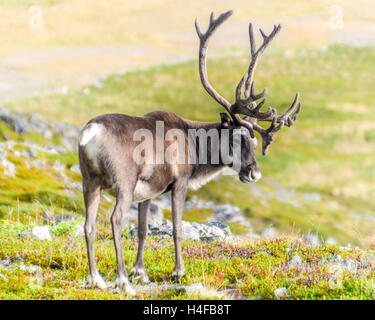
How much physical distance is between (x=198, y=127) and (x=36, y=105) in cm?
5511

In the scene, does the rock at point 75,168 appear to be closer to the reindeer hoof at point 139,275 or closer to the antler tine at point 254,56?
the antler tine at point 254,56

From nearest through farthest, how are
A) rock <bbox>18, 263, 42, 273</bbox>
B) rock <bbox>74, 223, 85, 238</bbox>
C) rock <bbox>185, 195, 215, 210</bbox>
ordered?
1. rock <bbox>18, 263, 42, 273</bbox>
2. rock <bbox>74, 223, 85, 238</bbox>
3. rock <bbox>185, 195, 215, 210</bbox>

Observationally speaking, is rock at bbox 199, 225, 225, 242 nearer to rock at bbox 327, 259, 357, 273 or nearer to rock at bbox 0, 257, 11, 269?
rock at bbox 327, 259, 357, 273

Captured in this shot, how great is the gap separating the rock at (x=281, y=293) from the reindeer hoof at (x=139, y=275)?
264 cm

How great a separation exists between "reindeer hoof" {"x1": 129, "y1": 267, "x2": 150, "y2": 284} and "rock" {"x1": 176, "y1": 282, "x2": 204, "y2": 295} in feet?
3.95

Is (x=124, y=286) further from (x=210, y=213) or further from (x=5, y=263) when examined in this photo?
(x=210, y=213)

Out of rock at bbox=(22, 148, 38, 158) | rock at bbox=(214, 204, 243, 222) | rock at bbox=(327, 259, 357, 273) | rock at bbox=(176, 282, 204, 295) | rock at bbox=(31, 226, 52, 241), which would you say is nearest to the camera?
rock at bbox=(176, 282, 204, 295)

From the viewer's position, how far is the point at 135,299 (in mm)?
9516

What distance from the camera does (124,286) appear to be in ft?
32.3

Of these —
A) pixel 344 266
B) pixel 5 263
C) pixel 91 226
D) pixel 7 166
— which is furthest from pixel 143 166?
pixel 7 166

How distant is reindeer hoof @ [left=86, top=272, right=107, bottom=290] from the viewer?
398 inches

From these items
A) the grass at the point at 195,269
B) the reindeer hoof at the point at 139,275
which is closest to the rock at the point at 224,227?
the grass at the point at 195,269

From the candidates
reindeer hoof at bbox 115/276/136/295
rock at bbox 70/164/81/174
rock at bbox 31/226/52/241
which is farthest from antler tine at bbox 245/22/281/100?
rock at bbox 70/164/81/174
